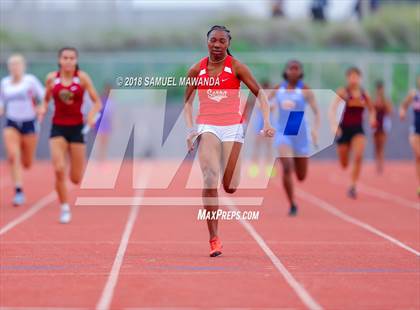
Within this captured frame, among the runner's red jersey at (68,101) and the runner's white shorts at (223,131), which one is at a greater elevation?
the runner's white shorts at (223,131)

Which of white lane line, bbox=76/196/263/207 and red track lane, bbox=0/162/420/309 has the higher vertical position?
red track lane, bbox=0/162/420/309

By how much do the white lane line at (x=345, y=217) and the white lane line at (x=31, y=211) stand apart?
4.74m

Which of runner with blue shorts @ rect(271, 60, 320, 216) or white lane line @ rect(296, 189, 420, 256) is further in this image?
runner with blue shorts @ rect(271, 60, 320, 216)

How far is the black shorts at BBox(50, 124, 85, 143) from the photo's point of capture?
15094mm

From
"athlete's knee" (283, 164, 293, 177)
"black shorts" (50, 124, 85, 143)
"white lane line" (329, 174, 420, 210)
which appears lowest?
"white lane line" (329, 174, 420, 210)

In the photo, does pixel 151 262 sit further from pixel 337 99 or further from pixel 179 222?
pixel 337 99

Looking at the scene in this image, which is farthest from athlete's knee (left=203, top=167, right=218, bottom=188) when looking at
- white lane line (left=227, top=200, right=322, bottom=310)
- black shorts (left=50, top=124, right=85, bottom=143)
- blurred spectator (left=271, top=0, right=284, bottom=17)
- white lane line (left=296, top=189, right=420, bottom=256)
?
blurred spectator (left=271, top=0, right=284, bottom=17)

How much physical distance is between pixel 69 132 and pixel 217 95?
417 centimetres

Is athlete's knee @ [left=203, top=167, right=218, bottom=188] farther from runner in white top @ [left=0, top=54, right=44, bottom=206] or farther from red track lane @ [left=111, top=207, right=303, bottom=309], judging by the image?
runner in white top @ [left=0, top=54, right=44, bottom=206]

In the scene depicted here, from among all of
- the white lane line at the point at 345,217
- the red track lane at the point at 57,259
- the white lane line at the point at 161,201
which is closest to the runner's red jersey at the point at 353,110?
the white lane line at the point at 345,217

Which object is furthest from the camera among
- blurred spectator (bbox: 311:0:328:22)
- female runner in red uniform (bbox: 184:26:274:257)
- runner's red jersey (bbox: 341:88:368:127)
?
blurred spectator (bbox: 311:0:328:22)

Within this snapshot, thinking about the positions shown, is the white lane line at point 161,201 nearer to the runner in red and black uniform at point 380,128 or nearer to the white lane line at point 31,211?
the white lane line at point 31,211

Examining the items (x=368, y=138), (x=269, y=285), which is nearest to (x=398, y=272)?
(x=269, y=285)

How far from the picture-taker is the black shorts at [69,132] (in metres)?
15.1
